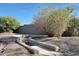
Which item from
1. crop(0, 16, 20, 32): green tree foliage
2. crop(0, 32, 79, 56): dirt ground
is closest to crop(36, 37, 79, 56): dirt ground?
crop(0, 32, 79, 56): dirt ground

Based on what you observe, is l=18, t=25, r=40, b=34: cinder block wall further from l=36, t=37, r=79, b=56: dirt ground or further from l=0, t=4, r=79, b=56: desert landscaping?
l=36, t=37, r=79, b=56: dirt ground

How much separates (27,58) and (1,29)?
23.0 inches

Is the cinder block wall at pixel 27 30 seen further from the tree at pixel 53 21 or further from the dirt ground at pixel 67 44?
the dirt ground at pixel 67 44

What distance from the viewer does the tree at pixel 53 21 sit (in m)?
7.23

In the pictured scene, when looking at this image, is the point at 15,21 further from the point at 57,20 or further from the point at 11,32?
the point at 57,20

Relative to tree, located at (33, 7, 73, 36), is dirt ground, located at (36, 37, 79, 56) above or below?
below

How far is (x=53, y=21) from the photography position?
7270 mm

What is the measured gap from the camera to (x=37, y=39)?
727 centimetres

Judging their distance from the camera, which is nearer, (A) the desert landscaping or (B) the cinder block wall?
(A) the desert landscaping

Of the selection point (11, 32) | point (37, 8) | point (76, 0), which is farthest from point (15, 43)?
point (76, 0)

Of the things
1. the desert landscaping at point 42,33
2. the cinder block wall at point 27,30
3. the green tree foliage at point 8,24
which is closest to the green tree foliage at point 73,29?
the desert landscaping at point 42,33

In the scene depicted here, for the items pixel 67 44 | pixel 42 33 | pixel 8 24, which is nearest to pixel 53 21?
pixel 42 33

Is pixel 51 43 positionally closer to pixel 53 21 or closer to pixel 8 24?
pixel 53 21

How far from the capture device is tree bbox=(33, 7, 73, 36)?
7230 mm
